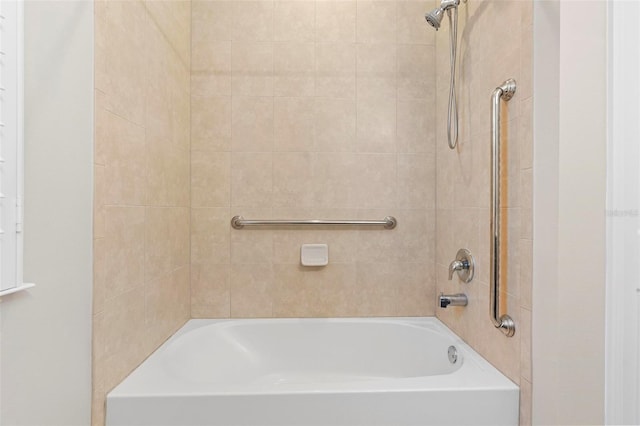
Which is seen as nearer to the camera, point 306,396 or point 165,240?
point 306,396

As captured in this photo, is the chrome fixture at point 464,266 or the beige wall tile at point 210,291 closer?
the chrome fixture at point 464,266

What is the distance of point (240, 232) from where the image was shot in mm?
2090

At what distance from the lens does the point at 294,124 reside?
2.09 meters

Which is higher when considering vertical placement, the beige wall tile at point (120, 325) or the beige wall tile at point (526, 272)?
the beige wall tile at point (526, 272)

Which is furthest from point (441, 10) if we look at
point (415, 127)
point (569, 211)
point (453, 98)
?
point (569, 211)

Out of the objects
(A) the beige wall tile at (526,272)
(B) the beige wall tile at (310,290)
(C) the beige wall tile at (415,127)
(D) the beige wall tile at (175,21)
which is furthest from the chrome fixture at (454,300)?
(D) the beige wall tile at (175,21)

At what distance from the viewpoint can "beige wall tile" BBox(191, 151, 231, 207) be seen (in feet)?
6.81

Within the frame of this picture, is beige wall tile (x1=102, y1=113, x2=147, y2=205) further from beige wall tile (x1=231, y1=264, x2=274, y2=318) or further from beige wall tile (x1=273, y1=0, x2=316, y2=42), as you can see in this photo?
beige wall tile (x1=273, y1=0, x2=316, y2=42)

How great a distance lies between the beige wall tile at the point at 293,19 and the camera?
208cm

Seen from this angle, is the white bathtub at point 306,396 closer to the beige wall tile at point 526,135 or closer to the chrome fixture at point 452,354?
the chrome fixture at point 452,354

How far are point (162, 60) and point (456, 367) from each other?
1.80 m

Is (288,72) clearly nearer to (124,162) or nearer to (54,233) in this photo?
(124,162)

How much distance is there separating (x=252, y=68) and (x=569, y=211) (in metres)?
1.65

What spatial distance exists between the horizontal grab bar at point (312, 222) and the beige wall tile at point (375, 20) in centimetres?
97
